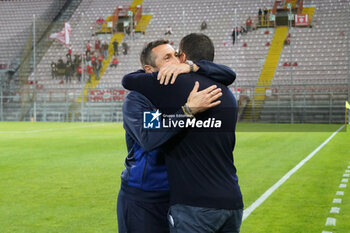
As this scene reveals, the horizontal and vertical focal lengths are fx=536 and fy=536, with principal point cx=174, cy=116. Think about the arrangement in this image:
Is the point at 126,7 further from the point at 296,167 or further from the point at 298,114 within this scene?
the point at 296,167

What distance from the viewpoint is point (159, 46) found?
2.66 metres

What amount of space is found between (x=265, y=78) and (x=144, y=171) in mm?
30540

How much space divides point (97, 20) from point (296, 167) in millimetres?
31604

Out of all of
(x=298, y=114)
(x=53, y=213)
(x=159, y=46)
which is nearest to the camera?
(x=159, y=46)

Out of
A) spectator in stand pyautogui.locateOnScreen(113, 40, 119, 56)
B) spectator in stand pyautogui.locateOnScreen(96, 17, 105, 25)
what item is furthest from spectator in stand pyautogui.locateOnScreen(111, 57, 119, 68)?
spectator in stand pyautogui.locateOnScreen(96, 17, 105, 25)

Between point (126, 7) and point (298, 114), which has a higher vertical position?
point (126, 7)

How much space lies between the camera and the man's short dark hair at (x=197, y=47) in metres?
2.37

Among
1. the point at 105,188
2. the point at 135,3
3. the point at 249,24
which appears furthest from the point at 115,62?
the point at 105,188

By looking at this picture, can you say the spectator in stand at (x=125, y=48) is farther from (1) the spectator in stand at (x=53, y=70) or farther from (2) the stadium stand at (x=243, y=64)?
(1) the spectator in stand at (x=53, y=70)

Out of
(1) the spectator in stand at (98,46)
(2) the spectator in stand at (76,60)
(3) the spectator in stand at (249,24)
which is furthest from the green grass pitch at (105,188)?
(1) the spectator in stand at (98,46)

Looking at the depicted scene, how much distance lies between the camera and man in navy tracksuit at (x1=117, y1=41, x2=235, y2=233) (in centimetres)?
238

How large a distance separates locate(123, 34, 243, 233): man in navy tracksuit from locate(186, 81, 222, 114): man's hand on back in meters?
0.03

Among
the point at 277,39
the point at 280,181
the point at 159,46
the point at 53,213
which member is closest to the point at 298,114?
the point at 277,39

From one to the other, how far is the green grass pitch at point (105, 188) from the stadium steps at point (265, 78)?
16671 mm
